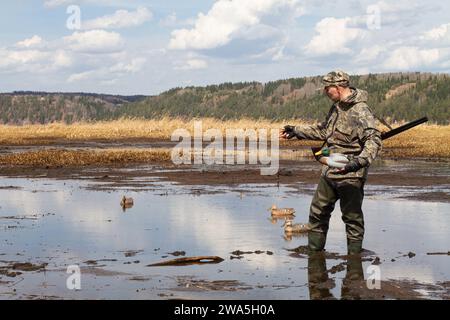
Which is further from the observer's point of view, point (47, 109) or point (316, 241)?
point (47, 109)

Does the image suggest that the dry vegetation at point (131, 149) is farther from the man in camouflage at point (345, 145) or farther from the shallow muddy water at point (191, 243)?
the man in camouflage at point (345, 145)

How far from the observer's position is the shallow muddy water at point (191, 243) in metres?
8.09

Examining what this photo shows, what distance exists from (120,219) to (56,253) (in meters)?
3.40

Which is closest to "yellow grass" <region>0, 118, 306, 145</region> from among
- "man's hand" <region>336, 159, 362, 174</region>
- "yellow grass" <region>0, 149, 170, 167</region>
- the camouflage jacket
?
"yellow grass" <region>0, 149, 170, 167</region>

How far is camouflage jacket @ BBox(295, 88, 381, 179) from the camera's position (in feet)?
31.2

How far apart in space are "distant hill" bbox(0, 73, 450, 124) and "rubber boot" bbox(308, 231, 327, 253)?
8159 cm

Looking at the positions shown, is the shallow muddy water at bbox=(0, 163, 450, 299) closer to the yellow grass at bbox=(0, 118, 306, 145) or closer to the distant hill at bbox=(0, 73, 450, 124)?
the yellow grass at bbox=(0, 118, 306, 145)

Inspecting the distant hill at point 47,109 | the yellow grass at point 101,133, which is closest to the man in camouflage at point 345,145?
the yellow grass at point 101,133

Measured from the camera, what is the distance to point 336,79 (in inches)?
381

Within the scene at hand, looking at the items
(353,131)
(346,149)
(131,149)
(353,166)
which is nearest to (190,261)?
(353,166)

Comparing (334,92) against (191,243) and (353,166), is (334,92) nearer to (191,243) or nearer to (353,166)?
(353,166)

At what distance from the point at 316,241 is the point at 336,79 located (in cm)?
218

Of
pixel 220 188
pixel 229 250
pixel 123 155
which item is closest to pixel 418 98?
pixel 123 155

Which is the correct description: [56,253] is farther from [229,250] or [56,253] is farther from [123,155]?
[123,155]
